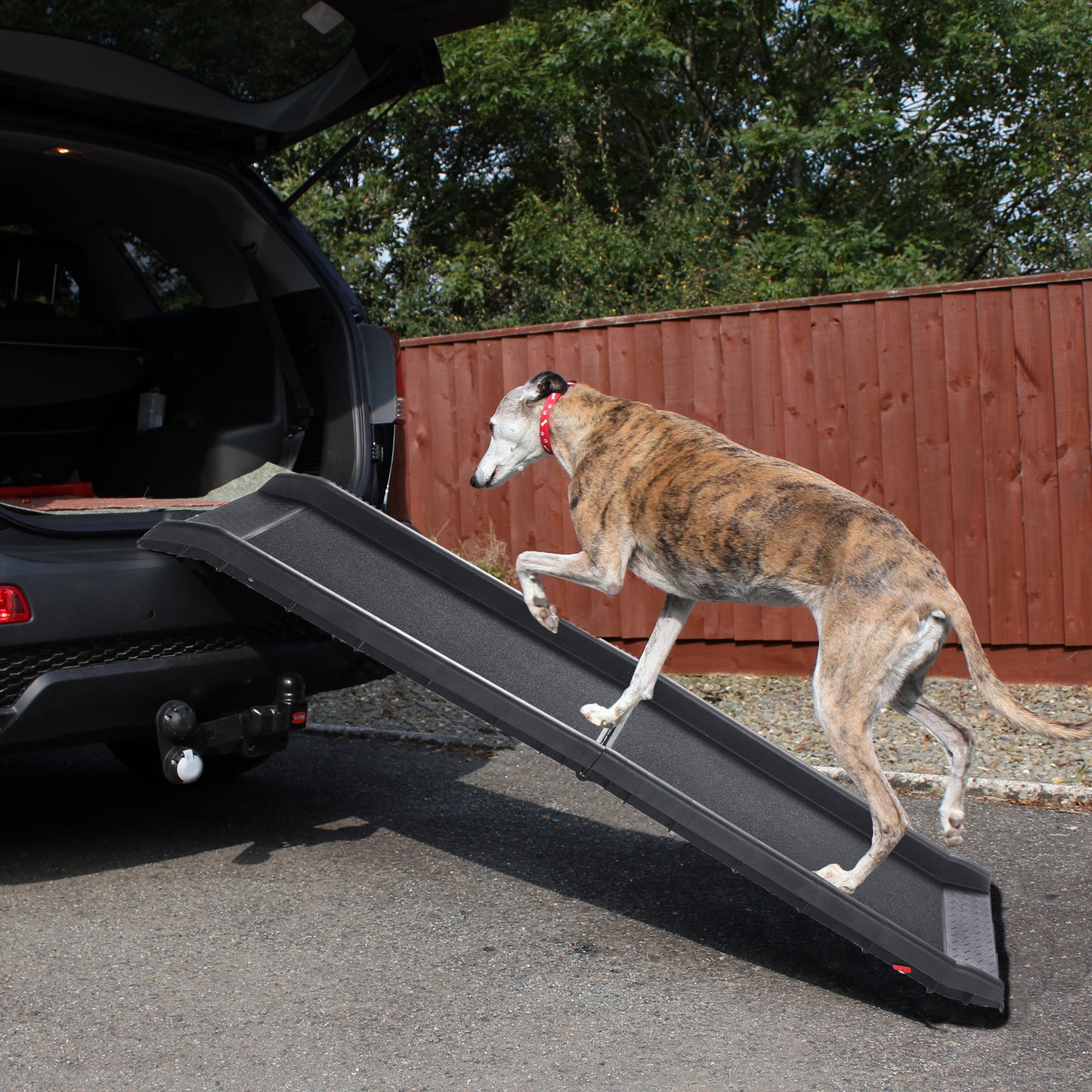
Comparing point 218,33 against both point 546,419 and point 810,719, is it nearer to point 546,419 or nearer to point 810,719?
point 546,419

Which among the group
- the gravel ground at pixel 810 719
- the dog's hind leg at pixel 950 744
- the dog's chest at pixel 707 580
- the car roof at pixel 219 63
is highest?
the car roof at pixel 219 63

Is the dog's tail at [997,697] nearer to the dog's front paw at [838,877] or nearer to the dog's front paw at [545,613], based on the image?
the dog's front paw at [838,877]

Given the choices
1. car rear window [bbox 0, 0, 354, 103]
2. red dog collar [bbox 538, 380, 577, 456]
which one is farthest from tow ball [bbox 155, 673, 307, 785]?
car rear window [bbox 0, 0, 354, 103]

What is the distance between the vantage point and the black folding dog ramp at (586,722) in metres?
3.33

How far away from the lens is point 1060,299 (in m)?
7.16

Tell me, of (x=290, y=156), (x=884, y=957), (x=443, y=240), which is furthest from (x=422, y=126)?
(x=884, y=957)

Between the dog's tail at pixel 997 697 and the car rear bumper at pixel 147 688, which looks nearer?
the dog's tail at pixel 997 697

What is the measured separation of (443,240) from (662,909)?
694 inches

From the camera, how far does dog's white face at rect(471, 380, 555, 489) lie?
175 inches

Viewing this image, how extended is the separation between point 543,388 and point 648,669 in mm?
1163

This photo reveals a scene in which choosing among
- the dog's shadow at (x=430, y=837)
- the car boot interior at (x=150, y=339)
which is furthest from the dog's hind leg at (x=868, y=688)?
the car boot interior at (x=150, y=339)

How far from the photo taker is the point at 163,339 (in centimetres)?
545

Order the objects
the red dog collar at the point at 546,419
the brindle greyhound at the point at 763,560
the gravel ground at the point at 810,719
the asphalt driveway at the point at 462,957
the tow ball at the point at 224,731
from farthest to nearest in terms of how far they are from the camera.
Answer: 1. the gravel ground at the point at 810,719
2. the red dog collar at the point at 546,419
3. the tow ball at the point at 224,731
4. the brindle greyhound at the point at 763,560
5. the asphalt driveway at the point at 462,957

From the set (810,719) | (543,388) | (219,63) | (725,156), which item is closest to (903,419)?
(810,719)
